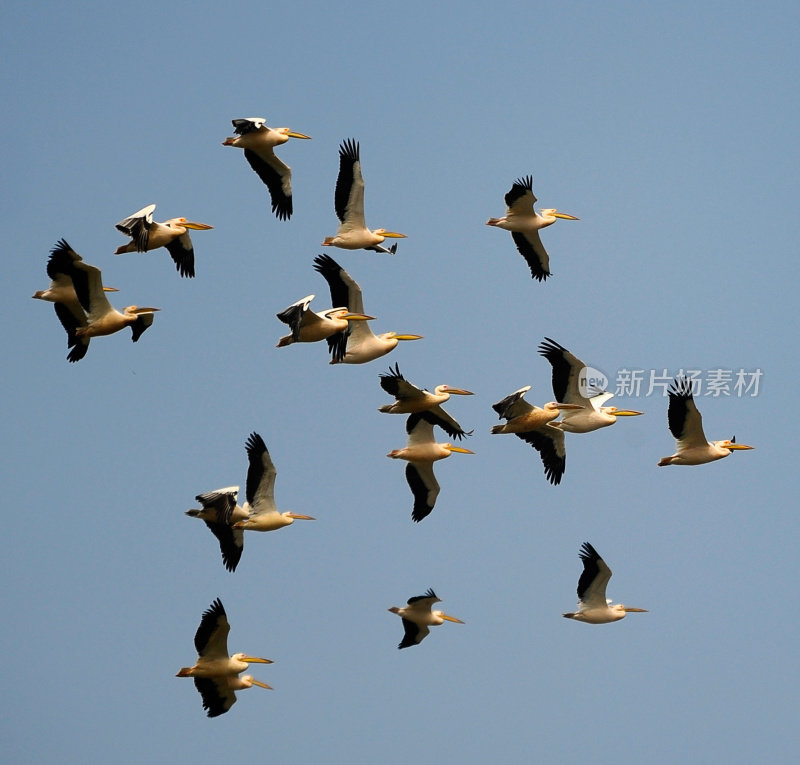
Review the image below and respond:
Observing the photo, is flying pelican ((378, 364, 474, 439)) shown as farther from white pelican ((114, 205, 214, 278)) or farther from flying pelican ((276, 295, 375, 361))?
white pelican ((114, 205, 214, 278))

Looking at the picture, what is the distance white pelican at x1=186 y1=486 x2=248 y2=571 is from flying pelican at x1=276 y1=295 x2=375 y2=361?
1.87 metres

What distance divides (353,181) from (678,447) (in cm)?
534

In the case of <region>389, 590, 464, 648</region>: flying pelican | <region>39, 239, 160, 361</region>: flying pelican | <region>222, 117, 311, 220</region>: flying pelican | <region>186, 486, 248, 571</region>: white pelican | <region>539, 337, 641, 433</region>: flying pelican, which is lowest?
<region>389, 590, 464, 648</region>: flying pelican

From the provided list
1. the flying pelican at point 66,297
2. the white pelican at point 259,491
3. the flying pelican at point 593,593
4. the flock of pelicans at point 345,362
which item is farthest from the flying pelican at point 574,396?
the flying pelican at point 66,297

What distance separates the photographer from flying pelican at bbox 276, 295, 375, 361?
671 inches

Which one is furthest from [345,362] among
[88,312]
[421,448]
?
[88,312]

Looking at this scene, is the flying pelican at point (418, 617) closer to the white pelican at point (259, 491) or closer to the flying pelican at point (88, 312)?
the white pelican at point (259, 491)

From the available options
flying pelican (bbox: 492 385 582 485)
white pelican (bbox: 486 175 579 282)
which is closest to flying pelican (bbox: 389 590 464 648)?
flying pelican (bbox: 492 385 582 485)

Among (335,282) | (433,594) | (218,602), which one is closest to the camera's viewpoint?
(218,602)

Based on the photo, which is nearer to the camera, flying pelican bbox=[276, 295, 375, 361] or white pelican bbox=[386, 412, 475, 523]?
flying pelican bbox=[276, 295, 375, 361]

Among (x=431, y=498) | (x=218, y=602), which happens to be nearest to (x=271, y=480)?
(x=218, y=602)

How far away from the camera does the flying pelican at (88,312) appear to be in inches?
709

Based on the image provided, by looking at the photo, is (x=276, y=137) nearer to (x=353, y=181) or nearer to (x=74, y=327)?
(x=353, y=181)

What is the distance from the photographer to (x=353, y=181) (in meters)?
19.6
